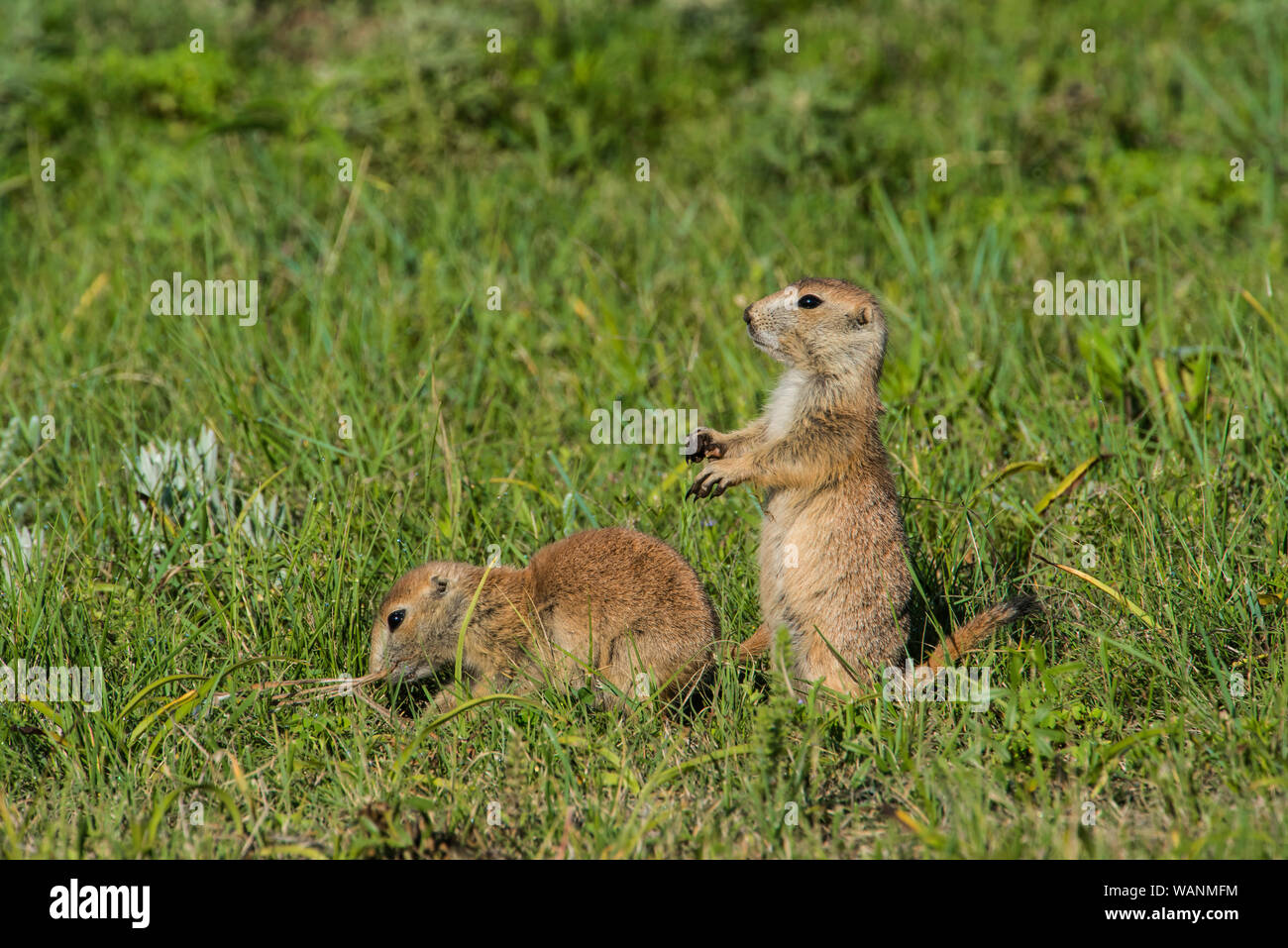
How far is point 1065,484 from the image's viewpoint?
463 cm

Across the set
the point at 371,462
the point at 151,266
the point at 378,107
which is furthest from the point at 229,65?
the point at 371,462

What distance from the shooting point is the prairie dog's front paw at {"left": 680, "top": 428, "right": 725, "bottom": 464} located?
13.6 feet

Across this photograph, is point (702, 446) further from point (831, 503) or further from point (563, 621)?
point (563, 621)

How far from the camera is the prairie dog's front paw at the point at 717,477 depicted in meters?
3.98

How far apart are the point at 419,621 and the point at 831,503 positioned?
142 cm

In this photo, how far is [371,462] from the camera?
15.9 ft

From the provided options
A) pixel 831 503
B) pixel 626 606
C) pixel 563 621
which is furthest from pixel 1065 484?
pixel 563 621

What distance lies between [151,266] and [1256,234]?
231 inches

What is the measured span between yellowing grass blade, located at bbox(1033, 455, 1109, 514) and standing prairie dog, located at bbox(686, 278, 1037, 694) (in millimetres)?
750

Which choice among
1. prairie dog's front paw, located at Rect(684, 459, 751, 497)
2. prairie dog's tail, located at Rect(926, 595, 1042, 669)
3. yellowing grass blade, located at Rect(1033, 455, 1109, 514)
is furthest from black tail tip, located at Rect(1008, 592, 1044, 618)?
prairie dog's front paw, located at Rect(684, 459, 751, 497)

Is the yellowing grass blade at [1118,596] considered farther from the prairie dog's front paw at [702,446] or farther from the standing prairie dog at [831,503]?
the prairie dog's front paw at [702,446]

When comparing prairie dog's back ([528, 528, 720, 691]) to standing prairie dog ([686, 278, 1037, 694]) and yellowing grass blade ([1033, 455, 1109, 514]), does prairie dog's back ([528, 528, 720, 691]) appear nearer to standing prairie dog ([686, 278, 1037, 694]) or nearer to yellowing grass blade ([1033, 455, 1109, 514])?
standing prairie dog ([686, 278, 1037, 694])

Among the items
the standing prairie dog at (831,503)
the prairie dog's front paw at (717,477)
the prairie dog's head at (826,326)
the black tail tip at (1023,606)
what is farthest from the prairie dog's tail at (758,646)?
the prairie dog's head at (826,326)

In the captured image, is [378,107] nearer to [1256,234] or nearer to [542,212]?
[542,212]
